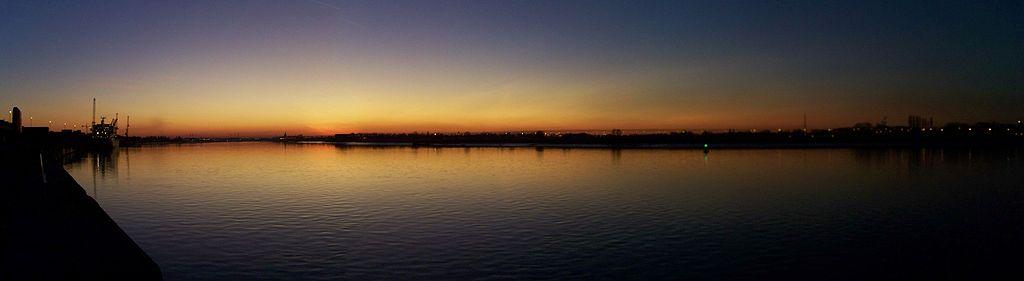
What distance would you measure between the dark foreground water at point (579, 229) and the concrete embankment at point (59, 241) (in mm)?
2138

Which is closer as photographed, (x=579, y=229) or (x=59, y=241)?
(x=59, y=241)

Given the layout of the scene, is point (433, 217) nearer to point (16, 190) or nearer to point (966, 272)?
point (16, 190)

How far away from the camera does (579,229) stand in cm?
1777

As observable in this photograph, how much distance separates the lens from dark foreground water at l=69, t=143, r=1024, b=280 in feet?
42.6

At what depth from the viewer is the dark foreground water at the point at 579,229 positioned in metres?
13.0

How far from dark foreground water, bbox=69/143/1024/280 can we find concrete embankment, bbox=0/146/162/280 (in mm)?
2138

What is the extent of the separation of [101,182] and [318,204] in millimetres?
18075

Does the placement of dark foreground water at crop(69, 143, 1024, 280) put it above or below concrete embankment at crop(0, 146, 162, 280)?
below

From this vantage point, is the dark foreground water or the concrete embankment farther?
the dark foreground water

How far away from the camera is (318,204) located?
24.1 meters

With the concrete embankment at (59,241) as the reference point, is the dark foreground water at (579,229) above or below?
below

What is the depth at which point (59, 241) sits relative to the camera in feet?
29.9

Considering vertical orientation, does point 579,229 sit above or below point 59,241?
below

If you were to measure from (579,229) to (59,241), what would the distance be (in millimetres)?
11974
